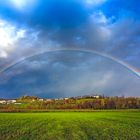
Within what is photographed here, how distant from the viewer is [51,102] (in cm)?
11944

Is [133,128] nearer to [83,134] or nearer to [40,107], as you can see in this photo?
[83,134]

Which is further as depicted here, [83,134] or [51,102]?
[51,102]

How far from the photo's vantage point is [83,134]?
122 ft

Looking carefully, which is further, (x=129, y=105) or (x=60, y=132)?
(x=129, y=105)

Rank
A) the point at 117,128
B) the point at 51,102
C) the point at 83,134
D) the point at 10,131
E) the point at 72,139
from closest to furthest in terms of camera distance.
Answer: the point at 72,139 → the point at 83,134 → the point at 10,131 → the point at 117,128 → the point at 51,102

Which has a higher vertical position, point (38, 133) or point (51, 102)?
point (51, 102)

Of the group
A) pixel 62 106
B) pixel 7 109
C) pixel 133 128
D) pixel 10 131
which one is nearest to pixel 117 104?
pixel 62 106

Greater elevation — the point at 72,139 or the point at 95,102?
the point at 95,102

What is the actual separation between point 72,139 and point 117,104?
259 ft

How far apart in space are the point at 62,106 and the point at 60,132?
75.3 metres

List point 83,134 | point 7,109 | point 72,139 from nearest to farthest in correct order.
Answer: point 72,139
point 83,134
point 7,109

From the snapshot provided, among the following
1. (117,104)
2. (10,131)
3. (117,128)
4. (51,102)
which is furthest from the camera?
(51,102)

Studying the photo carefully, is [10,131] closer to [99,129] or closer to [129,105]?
[99,129]

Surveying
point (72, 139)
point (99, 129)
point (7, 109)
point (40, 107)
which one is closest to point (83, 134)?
point (72, 139)
